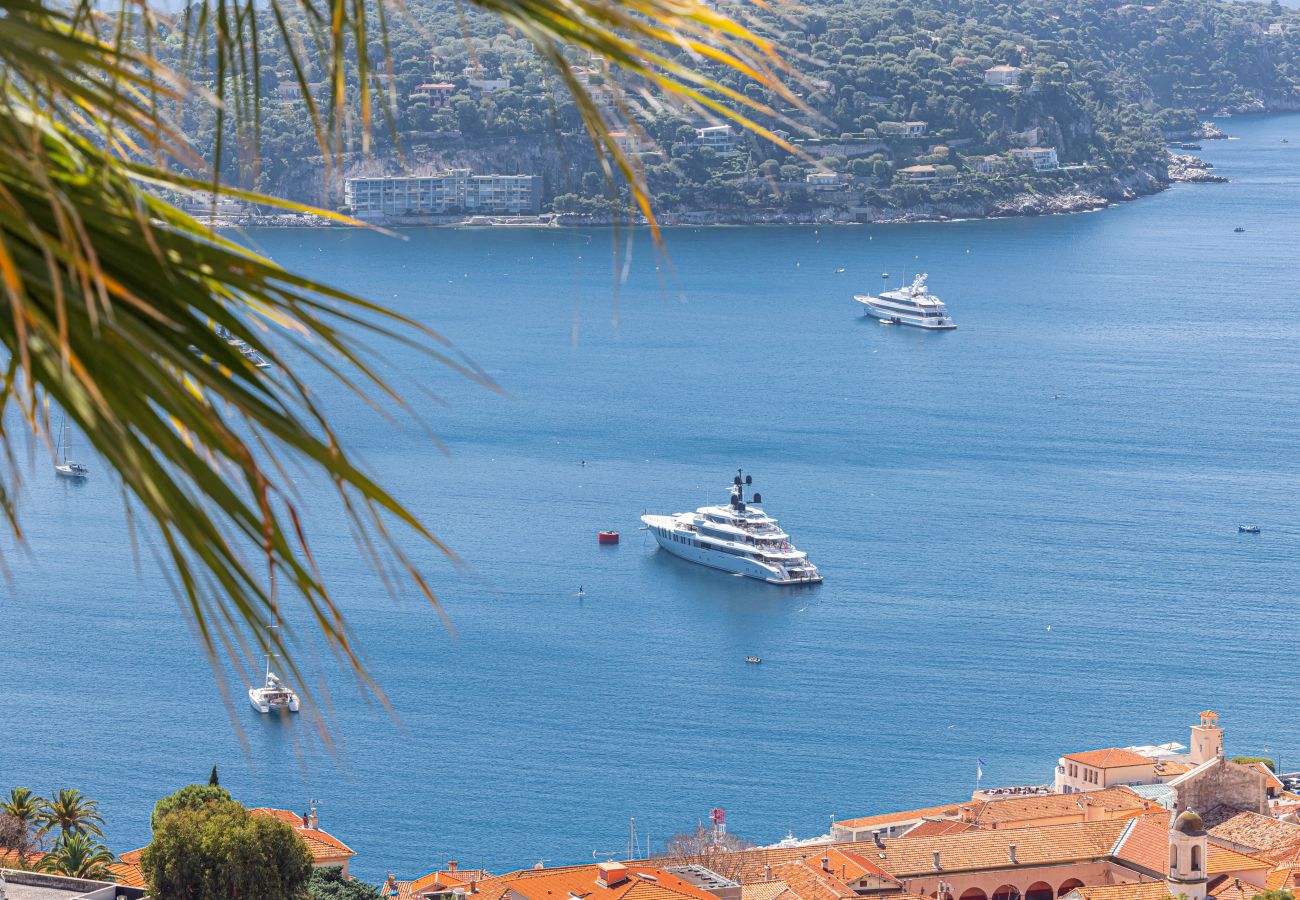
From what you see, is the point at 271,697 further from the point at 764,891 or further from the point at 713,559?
the point at 764,891

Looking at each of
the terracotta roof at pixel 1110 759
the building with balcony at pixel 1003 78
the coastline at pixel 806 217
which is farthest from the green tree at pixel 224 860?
the building with balcony at pixel 1003 78

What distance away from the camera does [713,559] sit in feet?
185

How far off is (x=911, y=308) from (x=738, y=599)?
46711 millimetres

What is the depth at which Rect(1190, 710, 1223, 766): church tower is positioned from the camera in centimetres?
3219

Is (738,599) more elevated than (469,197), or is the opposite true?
(469,197)

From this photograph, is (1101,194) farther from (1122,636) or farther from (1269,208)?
(1122,636)

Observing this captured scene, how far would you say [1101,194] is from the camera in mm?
150000

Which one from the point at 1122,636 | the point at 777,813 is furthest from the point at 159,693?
the point at 1122,636

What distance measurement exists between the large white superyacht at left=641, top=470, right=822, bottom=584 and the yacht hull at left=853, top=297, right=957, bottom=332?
135 ft

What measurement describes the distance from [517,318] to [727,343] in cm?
1146

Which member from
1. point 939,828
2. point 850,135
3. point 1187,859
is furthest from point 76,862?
point 850,135

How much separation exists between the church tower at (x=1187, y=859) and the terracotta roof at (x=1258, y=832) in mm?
3826

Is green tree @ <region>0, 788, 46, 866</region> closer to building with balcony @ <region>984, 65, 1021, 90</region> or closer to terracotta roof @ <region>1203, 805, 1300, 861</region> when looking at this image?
terracotta roof @ <region>1203, 805, 1300, 861</region>

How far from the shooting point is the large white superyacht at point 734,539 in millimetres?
54375
